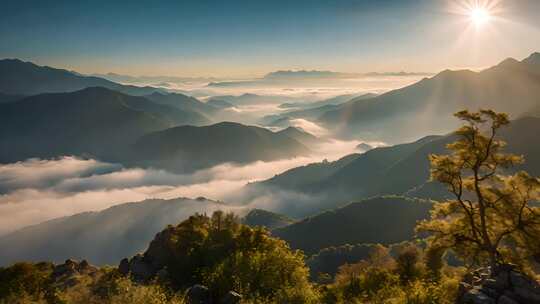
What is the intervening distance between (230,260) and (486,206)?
43168mm

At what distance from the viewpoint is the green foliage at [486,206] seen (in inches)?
1697

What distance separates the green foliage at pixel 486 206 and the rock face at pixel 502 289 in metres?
2.28

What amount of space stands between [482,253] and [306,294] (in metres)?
23.2

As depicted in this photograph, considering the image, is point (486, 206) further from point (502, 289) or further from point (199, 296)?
point (199, 296)

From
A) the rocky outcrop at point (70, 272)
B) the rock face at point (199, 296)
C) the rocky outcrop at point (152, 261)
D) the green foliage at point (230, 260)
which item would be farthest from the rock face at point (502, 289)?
the rocky outcrop at point (70, 272)

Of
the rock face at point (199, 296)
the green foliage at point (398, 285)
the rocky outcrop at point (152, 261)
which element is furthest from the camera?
the rocky outcrop at point (152, 261)

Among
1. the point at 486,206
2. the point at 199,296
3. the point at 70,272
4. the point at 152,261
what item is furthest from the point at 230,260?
the point at 70,272

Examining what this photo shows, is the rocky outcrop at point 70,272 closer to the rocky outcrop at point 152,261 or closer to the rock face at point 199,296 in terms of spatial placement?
the rocky outcrop at point 152,261

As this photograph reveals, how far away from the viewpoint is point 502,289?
3759 cm

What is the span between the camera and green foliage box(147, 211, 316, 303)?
57062 millimetres

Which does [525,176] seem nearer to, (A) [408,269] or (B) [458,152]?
(B) [458,152]

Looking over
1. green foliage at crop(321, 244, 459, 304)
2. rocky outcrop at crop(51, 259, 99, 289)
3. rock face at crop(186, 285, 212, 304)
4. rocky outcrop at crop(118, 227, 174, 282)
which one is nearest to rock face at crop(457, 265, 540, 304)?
green foliage at crop(321, 244, 459, 304)

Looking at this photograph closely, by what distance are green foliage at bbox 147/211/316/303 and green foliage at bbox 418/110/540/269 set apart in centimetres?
2121

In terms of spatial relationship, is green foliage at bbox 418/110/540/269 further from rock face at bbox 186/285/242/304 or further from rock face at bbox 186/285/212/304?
rock face at bbox 186/285/212/304
